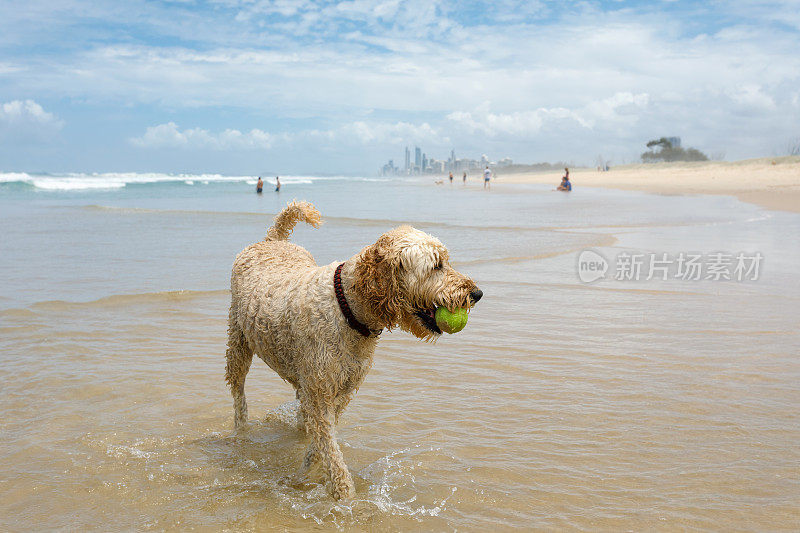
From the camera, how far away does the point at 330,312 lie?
3795 millimetres

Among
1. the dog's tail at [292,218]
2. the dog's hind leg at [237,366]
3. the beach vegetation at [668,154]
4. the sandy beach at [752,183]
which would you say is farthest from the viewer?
the beach vegetation at [668,154]

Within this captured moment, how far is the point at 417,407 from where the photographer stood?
17.7 feet

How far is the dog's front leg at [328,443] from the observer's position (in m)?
3.91

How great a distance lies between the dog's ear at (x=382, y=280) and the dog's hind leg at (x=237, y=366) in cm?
187

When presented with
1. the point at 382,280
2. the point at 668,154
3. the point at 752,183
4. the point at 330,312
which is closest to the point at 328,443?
the point at 330,312

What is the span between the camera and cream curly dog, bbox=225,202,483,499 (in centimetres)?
341

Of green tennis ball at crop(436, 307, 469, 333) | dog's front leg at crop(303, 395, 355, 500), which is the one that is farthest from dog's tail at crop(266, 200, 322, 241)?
green tennis ball at crop(436, 307, 469, 333)

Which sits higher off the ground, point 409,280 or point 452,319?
point 409,280

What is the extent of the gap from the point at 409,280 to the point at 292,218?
2.19 meters

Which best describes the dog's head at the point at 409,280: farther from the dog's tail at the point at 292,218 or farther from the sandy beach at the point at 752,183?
the sandy beach at the point at 752,183

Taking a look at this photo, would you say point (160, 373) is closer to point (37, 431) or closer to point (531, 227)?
point (37, 431)

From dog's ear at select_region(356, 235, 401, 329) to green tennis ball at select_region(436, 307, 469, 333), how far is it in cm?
27

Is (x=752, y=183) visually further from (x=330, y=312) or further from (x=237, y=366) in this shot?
(x=330, y=312)

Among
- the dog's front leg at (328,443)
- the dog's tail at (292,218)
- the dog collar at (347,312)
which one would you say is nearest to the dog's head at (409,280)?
the dog collar at (347,312)
